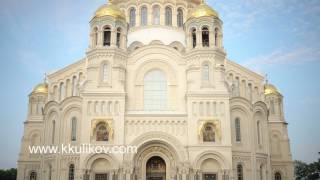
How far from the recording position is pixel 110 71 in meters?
30.7

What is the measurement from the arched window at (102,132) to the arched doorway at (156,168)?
3.89m

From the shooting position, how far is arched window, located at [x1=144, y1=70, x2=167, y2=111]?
31.2 meters

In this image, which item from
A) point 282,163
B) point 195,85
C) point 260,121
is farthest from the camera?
point 282,163

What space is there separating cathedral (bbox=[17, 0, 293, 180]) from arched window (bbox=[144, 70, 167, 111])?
0.08 metres

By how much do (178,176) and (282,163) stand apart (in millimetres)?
12767

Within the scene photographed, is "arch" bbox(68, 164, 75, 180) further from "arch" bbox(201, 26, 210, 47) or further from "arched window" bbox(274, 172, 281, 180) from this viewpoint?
"arched window" bbox(274, 172, 281, 180)

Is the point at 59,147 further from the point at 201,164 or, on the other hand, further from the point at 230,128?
the point at 230,128

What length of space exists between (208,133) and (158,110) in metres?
4.37

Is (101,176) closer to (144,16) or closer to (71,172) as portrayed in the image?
(71,172)

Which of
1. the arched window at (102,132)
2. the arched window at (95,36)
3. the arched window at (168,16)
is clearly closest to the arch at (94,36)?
the arched window at (95,36)

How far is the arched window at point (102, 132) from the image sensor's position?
29.1 m

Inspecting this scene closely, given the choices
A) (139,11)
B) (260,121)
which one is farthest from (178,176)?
(139,11)

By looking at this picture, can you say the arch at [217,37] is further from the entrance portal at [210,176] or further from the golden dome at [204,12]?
the entrance portal at [210,176]

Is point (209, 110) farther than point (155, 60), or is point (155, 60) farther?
point (155, 60)
